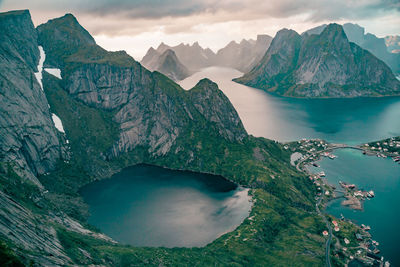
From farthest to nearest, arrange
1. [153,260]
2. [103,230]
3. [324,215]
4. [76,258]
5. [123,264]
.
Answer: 1. [324,215]
2. [103,230]
3. [153,260]
4. [123,264]
5. [76,258]

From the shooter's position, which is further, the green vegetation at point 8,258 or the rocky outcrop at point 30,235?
the rocky outcrop at point 30,235

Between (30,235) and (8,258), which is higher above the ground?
(8,258)

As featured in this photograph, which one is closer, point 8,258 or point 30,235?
point 8,258

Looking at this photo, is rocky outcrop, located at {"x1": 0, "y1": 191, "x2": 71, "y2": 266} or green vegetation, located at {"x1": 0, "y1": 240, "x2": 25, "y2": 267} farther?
rocky outcrop, located at {"x1": 0, "y1": 191, "x2": 71, "y2": 266}

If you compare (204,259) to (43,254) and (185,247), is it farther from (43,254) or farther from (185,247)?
(43,254)

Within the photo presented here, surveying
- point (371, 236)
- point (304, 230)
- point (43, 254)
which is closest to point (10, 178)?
point (43, 254)

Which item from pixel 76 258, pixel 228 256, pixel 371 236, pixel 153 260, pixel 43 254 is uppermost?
pixel 43 254

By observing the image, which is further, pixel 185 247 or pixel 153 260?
pixel 185 247

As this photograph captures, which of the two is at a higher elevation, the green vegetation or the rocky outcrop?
the green vegetation

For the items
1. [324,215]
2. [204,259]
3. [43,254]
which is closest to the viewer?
[43,254]

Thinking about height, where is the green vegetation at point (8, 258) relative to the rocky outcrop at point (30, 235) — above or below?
above

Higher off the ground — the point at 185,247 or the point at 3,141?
the point at 3,141
